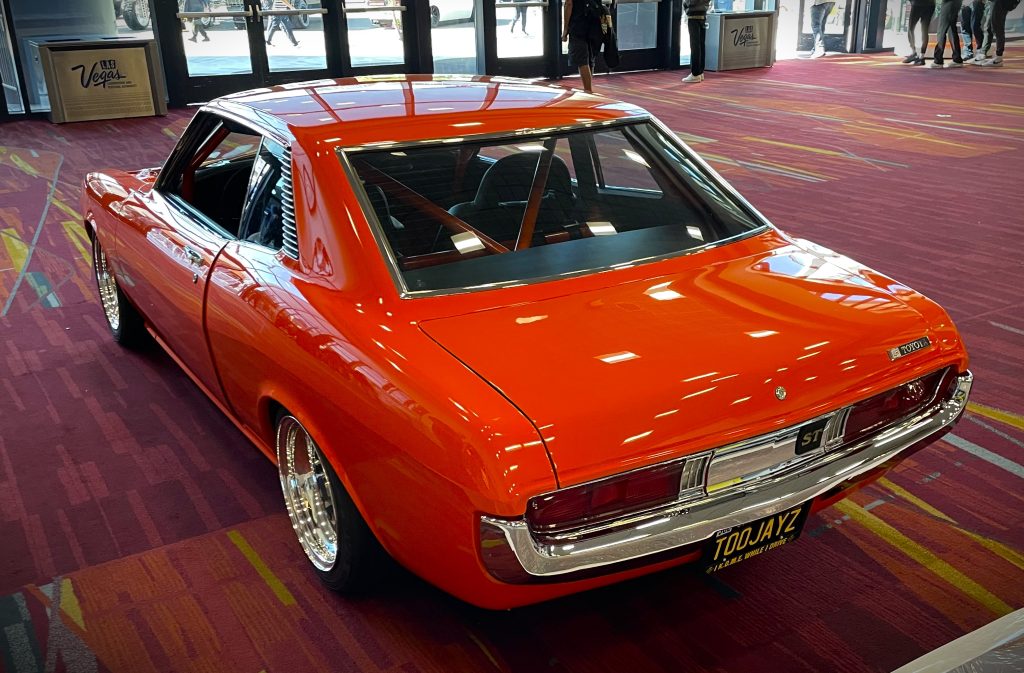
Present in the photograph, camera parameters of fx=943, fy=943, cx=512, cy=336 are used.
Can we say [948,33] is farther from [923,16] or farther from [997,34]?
[997,34]

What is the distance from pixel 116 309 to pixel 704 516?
11.4ft

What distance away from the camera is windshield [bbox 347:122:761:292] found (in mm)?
2611

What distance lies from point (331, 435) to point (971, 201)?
6418 mm

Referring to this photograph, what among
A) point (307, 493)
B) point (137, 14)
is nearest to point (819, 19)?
point (137, 14)

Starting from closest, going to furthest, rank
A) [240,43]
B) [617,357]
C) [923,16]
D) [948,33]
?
[617,357], [240,43], [923,16], [948,33]

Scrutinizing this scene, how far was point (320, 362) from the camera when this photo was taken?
7.82 feet

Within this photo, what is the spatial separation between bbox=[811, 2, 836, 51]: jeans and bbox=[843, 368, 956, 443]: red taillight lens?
1794cm

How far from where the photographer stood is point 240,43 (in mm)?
12680

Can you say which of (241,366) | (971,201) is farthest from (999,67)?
(241,366)

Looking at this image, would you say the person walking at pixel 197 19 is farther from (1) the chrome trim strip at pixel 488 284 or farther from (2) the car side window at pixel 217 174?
(1) the chrome trim strip at pixel 488 284

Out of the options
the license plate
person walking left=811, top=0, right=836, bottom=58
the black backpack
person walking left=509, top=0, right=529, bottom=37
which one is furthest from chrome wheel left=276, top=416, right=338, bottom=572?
person walking left=811, top=0, right=836, bottom=58

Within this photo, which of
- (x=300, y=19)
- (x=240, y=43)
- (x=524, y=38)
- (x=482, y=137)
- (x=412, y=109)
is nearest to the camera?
(x=482, y=137)

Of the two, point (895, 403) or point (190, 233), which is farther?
point (190, 233)

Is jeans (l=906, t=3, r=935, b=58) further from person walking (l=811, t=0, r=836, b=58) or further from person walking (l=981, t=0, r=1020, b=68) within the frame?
person walking (l=811, t=0, r=836, b=58)
